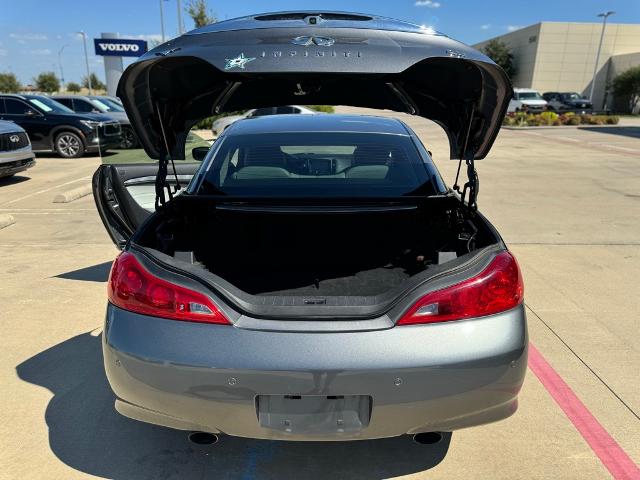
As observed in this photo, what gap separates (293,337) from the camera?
1814 millimetres

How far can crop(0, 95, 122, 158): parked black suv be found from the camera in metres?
13.3

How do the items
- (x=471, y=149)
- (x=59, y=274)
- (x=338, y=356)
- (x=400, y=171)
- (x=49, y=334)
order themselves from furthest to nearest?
Answer: (x=59, y=274) → (x=49, y=334) → (x=400, y=171) → (x=471, y=149) → (x=338, y=356)

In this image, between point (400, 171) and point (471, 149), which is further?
point (400, 171)

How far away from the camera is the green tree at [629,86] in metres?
42.6

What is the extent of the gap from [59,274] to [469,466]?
3.99 meters

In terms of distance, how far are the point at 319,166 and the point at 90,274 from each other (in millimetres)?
2599

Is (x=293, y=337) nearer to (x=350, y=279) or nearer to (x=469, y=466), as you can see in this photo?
(x=350, y=279)

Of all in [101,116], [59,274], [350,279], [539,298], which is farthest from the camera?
[101,116]

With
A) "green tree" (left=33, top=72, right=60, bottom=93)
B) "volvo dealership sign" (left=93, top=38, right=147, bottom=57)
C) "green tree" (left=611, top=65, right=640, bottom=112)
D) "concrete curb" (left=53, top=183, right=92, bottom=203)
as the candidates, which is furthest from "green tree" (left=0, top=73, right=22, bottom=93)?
"green tree" (left=611, top=65, right=640, bottom=112)

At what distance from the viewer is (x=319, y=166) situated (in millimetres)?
3426

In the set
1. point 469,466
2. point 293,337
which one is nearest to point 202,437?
point 293,337

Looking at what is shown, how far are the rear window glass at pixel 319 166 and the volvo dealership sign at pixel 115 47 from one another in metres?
19.2

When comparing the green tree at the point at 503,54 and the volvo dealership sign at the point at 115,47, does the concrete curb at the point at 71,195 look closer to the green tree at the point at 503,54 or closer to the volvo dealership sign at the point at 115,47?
the volvo dealership sign at the point at 115,47

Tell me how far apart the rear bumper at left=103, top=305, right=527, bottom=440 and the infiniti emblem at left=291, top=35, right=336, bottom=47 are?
44.0 inches
